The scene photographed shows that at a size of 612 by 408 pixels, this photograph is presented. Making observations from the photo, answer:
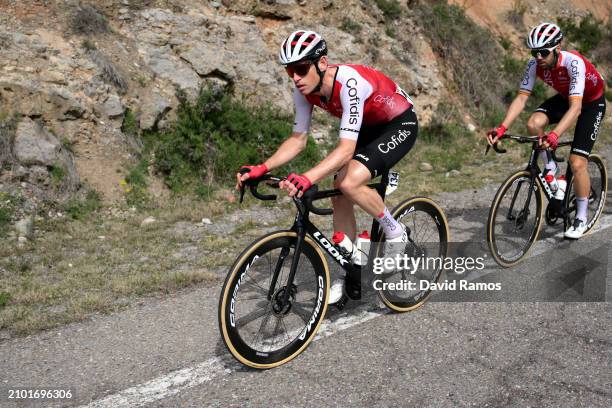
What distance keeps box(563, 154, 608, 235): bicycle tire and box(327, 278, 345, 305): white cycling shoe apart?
3.09 m

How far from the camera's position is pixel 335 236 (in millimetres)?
4355

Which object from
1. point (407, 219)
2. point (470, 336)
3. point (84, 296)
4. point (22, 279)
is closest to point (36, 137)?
point (22, 279)

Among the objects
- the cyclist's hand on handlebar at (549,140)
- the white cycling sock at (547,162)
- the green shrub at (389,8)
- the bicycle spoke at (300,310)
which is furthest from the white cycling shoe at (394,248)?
the green shrub at (389,8)

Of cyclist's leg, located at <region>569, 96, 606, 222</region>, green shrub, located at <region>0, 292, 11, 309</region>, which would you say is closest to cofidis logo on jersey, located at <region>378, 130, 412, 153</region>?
A: cyclist's leg, located at <region>569, 96, 606, 222</region>

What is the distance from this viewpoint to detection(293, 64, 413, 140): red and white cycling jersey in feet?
13.1

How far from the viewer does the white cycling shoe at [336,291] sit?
14.9 ft

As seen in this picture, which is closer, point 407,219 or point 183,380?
point 183,380

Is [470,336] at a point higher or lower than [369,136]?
lower

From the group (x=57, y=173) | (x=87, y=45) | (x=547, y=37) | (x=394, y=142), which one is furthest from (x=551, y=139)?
(x=87, y=45)

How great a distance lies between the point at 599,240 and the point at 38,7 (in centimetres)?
811

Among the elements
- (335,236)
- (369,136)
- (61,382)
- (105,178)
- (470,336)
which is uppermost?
(369,136)

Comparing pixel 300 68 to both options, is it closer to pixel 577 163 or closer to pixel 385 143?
pixel 385 143

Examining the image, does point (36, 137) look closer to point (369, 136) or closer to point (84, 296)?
point (84, 296)

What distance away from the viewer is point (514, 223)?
595 cm
